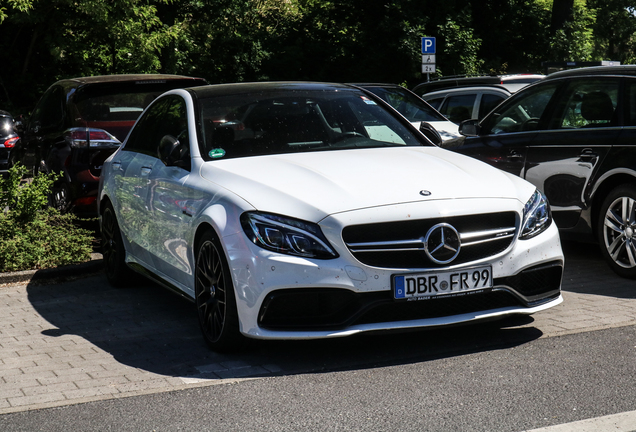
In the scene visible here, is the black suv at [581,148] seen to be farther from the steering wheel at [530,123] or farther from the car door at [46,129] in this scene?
the car door at [46,129]

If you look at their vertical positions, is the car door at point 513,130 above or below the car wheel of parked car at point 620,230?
above

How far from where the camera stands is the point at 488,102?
1277 centimetres

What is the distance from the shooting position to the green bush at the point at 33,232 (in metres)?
8.22

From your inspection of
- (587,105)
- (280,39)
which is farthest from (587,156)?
(280,39)

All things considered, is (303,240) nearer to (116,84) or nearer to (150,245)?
(150,245)

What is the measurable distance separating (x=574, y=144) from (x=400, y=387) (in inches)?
148

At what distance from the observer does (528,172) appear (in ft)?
26.2

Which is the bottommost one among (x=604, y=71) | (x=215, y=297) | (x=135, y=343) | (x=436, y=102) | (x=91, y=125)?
(x=135, y=343)

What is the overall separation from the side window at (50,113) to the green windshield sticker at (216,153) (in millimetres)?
4197

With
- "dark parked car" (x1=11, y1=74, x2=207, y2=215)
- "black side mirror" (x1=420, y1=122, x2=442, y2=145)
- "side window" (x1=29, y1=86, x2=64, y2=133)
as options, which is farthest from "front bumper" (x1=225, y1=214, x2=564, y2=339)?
"side window" (x1=29, y1=86, x2=64, y2=133)

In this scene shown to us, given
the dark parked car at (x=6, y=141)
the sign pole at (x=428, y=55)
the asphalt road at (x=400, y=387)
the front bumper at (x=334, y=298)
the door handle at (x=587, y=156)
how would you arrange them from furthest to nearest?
the sign pole at (x=428, y=55), the dark parked car at (x=6, y=141), the door handle at (x=587, y=156), the front bumper at (x=334, y=298), the asphalt road at (x=400, y=387)

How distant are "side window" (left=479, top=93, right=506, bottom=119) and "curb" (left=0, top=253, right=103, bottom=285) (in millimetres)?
6510

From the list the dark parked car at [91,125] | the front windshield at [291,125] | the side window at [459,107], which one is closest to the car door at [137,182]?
the front windshield at [291,125]

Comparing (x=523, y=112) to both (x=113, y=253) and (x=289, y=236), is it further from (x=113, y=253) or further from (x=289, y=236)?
(x=289, y=236)
